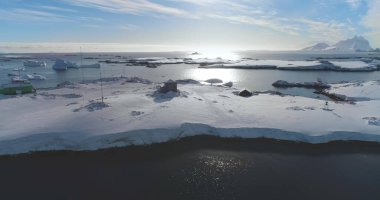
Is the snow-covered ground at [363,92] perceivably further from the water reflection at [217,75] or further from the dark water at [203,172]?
the water reflection at [217,75]

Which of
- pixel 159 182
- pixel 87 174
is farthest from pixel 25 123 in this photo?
pixel 159 182

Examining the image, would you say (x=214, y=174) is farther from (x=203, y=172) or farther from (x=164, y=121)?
(x=164, y=121)

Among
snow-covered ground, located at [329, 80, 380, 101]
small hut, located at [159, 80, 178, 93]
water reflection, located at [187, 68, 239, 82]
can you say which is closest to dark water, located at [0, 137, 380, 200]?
small hut, located at [159, 80, 178, 93]

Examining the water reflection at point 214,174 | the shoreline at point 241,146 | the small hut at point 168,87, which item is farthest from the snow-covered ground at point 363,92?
the water reflection at point 214,174

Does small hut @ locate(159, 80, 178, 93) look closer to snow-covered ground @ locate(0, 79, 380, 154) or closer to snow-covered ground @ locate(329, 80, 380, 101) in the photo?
snow-covered ground @ locate(0, 79, 380, 154)

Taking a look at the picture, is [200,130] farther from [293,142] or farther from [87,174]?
[87,174]

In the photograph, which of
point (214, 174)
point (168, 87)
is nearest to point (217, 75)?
point (168, 87)
